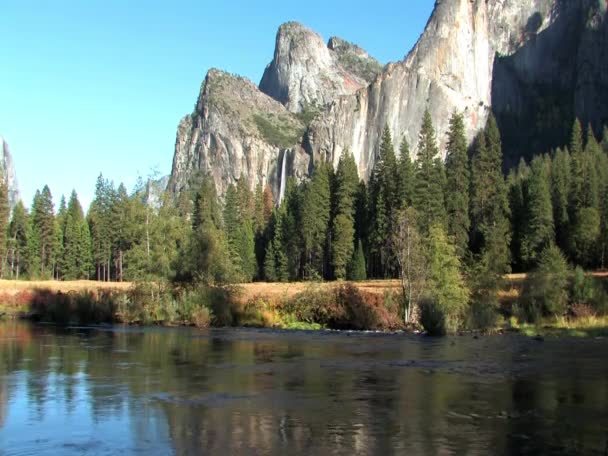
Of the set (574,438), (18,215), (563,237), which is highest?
(18,215)

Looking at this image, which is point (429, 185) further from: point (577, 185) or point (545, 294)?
point (545, 294)

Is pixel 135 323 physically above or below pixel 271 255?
below

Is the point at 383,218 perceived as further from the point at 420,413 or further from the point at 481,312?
the point at 420,413

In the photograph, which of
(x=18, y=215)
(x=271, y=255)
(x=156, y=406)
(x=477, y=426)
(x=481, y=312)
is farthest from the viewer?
(x=18, y=215)

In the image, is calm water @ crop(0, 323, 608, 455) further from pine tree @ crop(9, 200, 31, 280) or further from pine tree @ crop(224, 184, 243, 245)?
pine tree @ crop(9, 200, 31, 280)

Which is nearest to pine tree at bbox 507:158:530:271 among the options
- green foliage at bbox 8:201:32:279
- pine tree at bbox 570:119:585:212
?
pine tree at bbox 570:119:585:212

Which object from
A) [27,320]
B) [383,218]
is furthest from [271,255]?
[27,320]

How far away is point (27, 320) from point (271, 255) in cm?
5851

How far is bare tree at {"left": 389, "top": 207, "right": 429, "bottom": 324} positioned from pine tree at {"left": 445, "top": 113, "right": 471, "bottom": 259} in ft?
→ 141

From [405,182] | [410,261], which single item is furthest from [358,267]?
[410,261]

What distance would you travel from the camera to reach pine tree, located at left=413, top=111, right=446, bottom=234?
8762cm

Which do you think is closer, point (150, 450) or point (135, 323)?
point (150, 450)

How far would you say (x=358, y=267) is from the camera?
9244cm

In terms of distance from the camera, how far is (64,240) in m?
125
